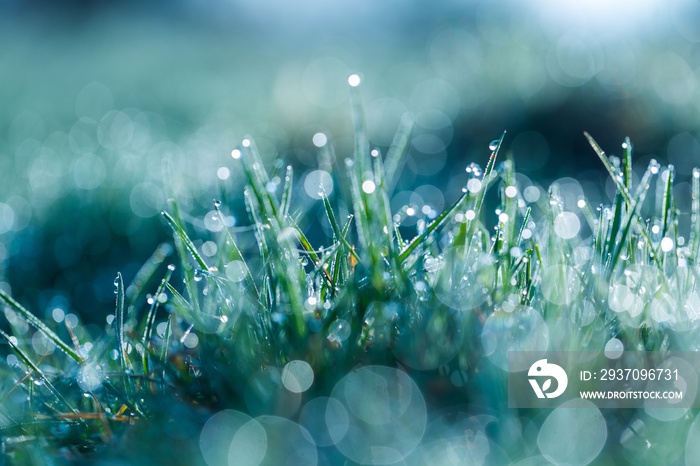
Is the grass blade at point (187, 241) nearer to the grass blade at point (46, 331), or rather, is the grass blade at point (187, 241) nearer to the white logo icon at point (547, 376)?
the grass blade at point (46, 331)

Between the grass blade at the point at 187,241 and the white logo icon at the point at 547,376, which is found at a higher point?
the grass blade at the point at 187,241

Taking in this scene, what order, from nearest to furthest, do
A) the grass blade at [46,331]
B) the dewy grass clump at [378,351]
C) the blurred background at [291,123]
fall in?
the dewy grass clump at [378,351] → the grass blade at [46,331] → the blurred background at [291,123]

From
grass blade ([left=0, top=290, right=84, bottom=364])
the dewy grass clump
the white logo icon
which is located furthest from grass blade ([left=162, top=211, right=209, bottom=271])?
the white logo icon

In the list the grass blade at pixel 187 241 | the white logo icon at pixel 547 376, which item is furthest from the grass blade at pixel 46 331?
the white logo icon at pixel 547 376

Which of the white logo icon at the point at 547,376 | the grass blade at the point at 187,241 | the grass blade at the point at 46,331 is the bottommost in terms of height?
the white logo icon at the point at 547,376

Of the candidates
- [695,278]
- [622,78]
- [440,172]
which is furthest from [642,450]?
[622,78]

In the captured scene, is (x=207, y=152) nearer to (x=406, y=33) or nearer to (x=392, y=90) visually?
(x=392, y=90)

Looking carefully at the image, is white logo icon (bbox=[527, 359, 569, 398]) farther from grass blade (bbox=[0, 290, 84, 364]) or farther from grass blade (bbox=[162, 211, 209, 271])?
grass blade (bbox=[0, 290, 84, 364])
